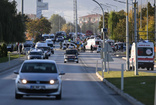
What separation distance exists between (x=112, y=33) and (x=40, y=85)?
95.4 m

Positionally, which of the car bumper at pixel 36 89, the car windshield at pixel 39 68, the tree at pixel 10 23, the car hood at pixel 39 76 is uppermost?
the tree at pixel 10 23

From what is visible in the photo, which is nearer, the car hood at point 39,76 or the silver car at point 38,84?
the silver car at point 38,84

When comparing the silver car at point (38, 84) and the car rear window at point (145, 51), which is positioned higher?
the car rear window at point (145, 51)

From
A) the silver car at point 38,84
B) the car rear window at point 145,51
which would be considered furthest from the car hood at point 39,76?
the car rear window at point 145,51

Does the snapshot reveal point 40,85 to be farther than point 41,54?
No

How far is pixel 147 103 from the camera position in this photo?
14.0m

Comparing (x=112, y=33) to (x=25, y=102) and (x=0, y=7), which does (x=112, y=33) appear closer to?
(x=0, y=7)

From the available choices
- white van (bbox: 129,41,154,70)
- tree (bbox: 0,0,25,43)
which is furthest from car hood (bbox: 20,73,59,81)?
tree (bbox: 0,0,25,43)

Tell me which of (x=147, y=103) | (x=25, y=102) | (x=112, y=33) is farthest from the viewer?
(x=112, y=33)

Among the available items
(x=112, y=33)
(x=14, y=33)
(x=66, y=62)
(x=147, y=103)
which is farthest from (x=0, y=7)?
(x=112, y=33)

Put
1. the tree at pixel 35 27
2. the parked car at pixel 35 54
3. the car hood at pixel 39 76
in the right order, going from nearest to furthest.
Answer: the car hood at pixel 39 76, the parked car at pixel 35 54, the tree at pixel 35 27

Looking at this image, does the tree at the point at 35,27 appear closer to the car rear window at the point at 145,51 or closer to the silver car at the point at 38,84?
the car rear window at the point at 145,51

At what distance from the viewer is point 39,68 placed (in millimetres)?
16656

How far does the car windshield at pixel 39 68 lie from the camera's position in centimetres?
1655
